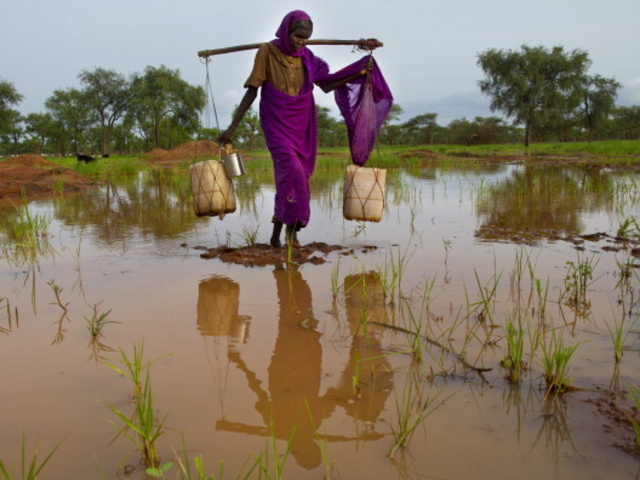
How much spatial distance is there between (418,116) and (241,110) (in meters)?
51.2

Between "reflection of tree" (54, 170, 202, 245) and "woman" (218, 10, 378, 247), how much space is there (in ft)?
4.64

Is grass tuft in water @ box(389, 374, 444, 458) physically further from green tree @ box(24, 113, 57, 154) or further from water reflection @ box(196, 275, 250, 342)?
green tree @ box(24, 113, 57, 154)

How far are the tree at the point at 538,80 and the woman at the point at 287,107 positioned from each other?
34699 millimetres

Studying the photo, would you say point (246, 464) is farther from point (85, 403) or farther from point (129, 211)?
point (129, 211)

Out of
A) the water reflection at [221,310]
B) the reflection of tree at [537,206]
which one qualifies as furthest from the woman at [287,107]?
the reflection of tree at [537,206]

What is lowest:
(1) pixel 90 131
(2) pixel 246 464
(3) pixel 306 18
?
(2) pixel 246 464

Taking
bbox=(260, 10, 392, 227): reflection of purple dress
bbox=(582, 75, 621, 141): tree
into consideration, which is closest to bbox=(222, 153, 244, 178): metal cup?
bbox=(260, 10, 392, 227): reflection of purple dress

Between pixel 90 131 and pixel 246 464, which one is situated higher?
pixel 90 131

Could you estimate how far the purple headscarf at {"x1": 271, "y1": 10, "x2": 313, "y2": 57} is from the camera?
13.3ft

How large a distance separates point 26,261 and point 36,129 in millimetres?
58067

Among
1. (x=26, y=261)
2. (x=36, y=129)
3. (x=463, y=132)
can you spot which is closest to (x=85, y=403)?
(x=26, y=261)

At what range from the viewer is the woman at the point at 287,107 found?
13.8 ft

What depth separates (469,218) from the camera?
19.2ft

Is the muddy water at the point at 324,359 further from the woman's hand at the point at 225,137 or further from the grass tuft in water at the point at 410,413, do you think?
the woman's hand at the point at 225,137
